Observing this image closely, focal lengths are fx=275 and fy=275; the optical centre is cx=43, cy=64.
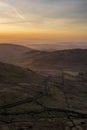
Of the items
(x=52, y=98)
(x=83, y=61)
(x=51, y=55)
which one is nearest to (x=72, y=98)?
(x=52, y=98)

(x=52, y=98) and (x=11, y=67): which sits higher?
(x=11, y=67)

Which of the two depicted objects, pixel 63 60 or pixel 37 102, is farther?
pixel 63 60

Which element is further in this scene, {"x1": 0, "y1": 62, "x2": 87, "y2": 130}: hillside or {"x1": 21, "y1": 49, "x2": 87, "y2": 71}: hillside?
{"x1": 21, "y1": 49, "x2": 87, "y2": 71}: hillside

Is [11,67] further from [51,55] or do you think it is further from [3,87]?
[51,55]

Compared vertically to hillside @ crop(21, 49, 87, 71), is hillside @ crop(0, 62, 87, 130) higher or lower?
lower

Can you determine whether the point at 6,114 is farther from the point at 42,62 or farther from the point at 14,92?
the point at 42,62

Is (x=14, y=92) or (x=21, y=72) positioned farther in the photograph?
(x=21, y=72)

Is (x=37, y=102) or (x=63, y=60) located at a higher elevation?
(x=63, y=60)

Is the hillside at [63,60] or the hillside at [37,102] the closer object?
the hillside at [37,102]

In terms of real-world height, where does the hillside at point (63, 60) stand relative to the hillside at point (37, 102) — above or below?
above

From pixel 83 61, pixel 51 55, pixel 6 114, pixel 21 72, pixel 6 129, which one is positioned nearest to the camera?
pixel 6 129

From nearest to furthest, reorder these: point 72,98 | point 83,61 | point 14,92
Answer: point 14,92
point 72,98
point 83,61
